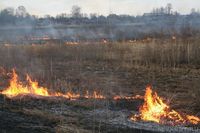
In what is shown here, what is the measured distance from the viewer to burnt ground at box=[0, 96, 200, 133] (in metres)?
11.3

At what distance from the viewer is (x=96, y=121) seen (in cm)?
1209

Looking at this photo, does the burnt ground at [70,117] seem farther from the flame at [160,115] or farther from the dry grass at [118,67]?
the dry grass at [118,67]

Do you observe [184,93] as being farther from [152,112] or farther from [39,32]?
[39,32]

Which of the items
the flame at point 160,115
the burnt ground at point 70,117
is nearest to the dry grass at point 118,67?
the flame at point 160,115

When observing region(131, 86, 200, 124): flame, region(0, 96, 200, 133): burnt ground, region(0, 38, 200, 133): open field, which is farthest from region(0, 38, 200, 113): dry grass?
region(0, 96, 200, 133): burnt ground

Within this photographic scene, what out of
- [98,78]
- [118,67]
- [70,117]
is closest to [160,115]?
[70,117]

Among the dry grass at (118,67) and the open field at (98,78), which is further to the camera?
the dry grass at (118,67)

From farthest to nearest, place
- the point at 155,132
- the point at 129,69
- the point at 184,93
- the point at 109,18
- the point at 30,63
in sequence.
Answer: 1. the point at 109,18
2. the point at 30,63
3. the point at 129,69
4. the point at 184,93
5. the point at 155,132

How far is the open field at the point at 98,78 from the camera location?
12352 millimetres

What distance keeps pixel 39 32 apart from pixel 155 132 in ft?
173

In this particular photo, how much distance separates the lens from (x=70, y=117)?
12484 mm

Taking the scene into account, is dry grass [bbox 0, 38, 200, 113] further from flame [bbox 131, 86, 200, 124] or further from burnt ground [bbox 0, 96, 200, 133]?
burnt ground [bbox 0, 96, 200, 133]

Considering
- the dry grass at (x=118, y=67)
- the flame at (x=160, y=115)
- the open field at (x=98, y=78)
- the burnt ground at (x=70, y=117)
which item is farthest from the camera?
the dry grass at (x=118, y=67)

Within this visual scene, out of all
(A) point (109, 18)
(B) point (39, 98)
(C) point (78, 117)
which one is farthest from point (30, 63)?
(A) point (109, 18)
